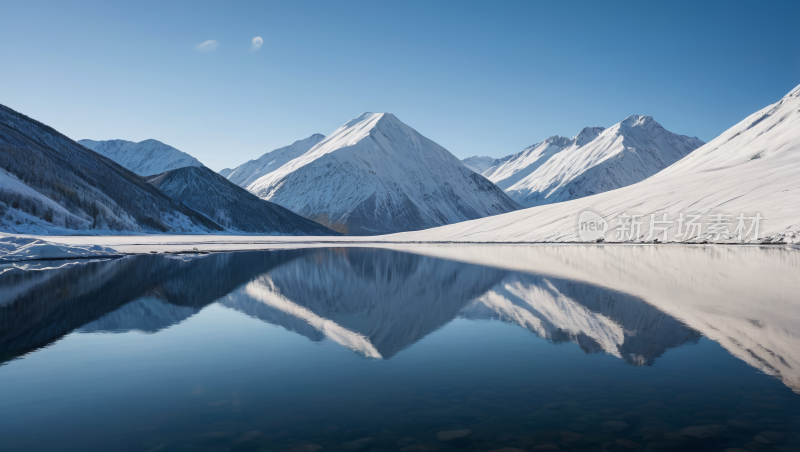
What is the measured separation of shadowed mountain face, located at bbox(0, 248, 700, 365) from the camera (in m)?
12.6

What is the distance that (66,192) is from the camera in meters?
111

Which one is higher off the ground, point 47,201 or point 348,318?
point 47,201

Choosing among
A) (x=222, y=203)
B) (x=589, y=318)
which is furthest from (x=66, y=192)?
(x=589, y=318)

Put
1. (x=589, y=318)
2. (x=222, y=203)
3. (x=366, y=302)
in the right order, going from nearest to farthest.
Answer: (x=589, y=318) → (x=366, y=302) → (x=222, y=203)

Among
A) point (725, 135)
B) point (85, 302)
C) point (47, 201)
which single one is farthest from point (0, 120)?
point (725, 135)

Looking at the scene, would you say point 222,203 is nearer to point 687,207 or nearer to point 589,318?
point 687,207

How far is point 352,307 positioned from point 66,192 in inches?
4757

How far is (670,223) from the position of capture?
65.1m

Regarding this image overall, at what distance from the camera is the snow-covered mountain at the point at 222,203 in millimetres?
182250

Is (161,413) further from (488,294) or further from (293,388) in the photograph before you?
(488,294)

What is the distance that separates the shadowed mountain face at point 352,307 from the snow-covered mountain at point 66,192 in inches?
3113

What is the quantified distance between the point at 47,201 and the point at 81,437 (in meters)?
116

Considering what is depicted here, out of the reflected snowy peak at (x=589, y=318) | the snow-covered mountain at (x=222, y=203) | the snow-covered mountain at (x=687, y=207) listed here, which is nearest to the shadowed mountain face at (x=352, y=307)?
the reflected snowy peak at (x=589, y=318)

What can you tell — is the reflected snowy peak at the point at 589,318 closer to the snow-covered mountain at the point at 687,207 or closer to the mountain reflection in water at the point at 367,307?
the mountain reflection in water at the point at 367,307
